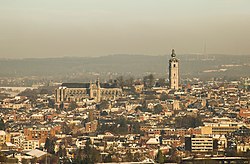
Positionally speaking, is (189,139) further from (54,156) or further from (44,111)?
(44,111)

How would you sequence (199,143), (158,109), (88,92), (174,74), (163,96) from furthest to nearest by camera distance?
(174,74)
(88,92)
(163,96)
(158,109)
(199,143)

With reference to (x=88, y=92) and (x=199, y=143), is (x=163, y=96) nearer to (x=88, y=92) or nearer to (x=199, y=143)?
(x=88, y=92)

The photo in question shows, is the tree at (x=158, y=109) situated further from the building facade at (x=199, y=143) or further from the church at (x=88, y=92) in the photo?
the building facade at (x=199, y=143)

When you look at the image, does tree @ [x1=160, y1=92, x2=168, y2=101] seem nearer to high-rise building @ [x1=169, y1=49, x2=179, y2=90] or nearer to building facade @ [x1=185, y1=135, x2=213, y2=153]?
high-rise building @ [x1=169, y1=49, x2=179, y2=90]

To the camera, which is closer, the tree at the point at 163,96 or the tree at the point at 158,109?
the tree at the point at 158,109

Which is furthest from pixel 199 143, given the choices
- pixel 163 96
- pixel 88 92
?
pixel 88 92

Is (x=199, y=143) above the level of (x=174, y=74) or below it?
below

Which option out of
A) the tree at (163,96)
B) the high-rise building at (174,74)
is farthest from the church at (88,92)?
the high-rise building at (174,74)

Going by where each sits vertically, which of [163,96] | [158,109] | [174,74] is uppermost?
[174,74]

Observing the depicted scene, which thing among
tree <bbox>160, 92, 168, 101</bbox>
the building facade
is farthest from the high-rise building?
the building facade
